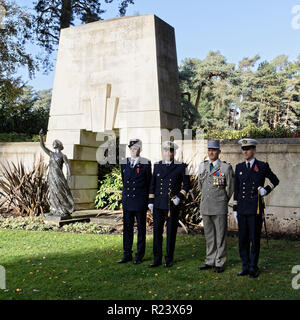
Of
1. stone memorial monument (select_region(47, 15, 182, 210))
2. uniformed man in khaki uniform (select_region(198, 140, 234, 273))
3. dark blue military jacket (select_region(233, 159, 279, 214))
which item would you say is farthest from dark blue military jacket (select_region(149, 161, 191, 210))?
stone memorial monument (select_region(47, 15, 182, 210))

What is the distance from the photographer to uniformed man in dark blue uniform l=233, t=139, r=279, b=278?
16.0 feet

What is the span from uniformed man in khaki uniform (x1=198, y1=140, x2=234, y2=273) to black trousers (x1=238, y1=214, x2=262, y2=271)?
25 centimetres

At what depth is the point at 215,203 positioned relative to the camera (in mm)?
5109

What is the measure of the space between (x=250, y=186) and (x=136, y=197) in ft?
5.23

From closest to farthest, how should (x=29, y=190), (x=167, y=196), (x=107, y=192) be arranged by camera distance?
1. (x=167, y=196)
2. (x=29, y=190)
3. (x=107, y=192)

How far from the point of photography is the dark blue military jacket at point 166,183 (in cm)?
541

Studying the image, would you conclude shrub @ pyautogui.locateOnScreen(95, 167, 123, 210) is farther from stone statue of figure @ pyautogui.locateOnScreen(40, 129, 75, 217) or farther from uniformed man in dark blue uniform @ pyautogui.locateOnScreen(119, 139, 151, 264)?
uniformed man in dark blue uniform @ pyautogui.locateOnScreen(119, 139, 151, 264)

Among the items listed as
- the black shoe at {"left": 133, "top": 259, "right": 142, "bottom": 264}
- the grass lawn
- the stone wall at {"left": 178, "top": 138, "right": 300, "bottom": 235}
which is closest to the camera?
the grass lawn

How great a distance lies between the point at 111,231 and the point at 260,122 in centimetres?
2687

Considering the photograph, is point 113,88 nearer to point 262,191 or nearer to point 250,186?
point 250,186

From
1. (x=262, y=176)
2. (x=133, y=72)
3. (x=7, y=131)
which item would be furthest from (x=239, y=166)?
(x=7, y=131)

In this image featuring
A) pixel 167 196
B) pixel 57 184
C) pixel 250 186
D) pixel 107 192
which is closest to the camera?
pixel 250 186

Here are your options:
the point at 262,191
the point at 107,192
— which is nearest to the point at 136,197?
the point at 262,191
